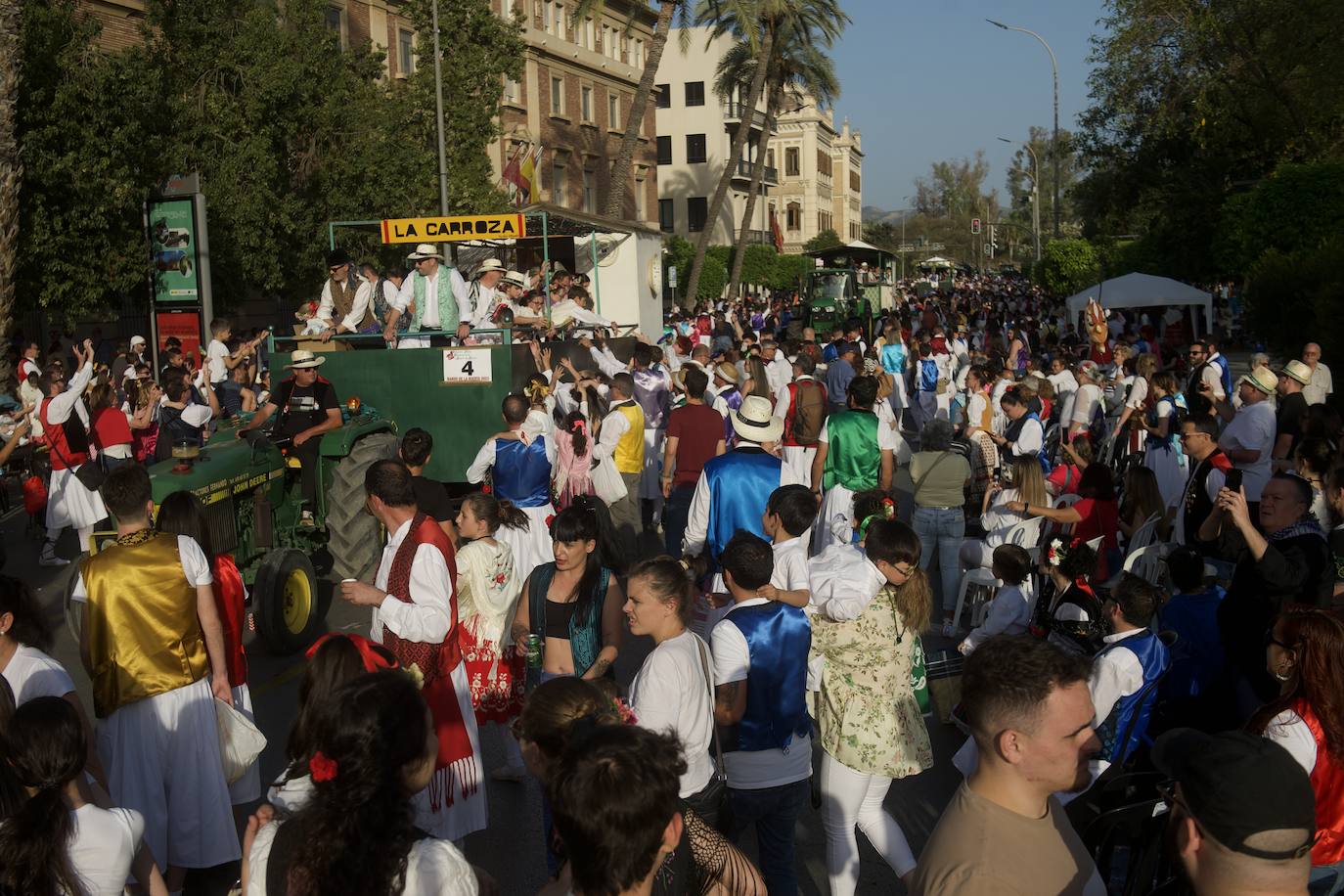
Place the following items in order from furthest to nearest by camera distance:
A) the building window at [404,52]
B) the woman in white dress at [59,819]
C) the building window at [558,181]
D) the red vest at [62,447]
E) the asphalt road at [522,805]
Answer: the building window at [558,181]
the building window at [404,52]
the red vest at [62,447]
the asphalt road at [522,805]
the woman in white dress at [59,819]

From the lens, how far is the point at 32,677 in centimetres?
456

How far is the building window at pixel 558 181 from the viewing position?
49.9 metres

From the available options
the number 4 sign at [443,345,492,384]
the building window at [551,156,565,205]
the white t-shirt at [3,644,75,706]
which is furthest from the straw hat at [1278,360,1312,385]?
the building window at [551,156,565,205]

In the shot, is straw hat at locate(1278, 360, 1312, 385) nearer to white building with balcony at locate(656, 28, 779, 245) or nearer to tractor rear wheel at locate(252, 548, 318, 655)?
tractor rear wheel at locate(252, 548, 318, 655)

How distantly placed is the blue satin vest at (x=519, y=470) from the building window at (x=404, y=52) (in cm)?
3458

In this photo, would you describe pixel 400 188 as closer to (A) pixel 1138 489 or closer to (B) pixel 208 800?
(A) pixel 1138 489

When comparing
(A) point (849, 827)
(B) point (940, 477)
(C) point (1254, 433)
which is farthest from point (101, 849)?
(C) point (1254, 433)

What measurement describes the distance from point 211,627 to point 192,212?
16.4 meters

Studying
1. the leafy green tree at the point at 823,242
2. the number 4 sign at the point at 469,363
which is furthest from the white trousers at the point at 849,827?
the leafy green tree at the point at 823,242

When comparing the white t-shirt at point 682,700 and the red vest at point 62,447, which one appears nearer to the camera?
the white t-shirt at point 682,700

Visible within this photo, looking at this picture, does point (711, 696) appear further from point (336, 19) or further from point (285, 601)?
point (336, 19)

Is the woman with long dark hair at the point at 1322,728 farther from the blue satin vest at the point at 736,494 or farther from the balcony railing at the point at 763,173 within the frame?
the balcony railing at the point at 763,173

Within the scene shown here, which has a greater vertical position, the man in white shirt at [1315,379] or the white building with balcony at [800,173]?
the white building with balcony at [800,173]

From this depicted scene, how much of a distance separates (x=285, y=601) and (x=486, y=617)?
3200 mm
